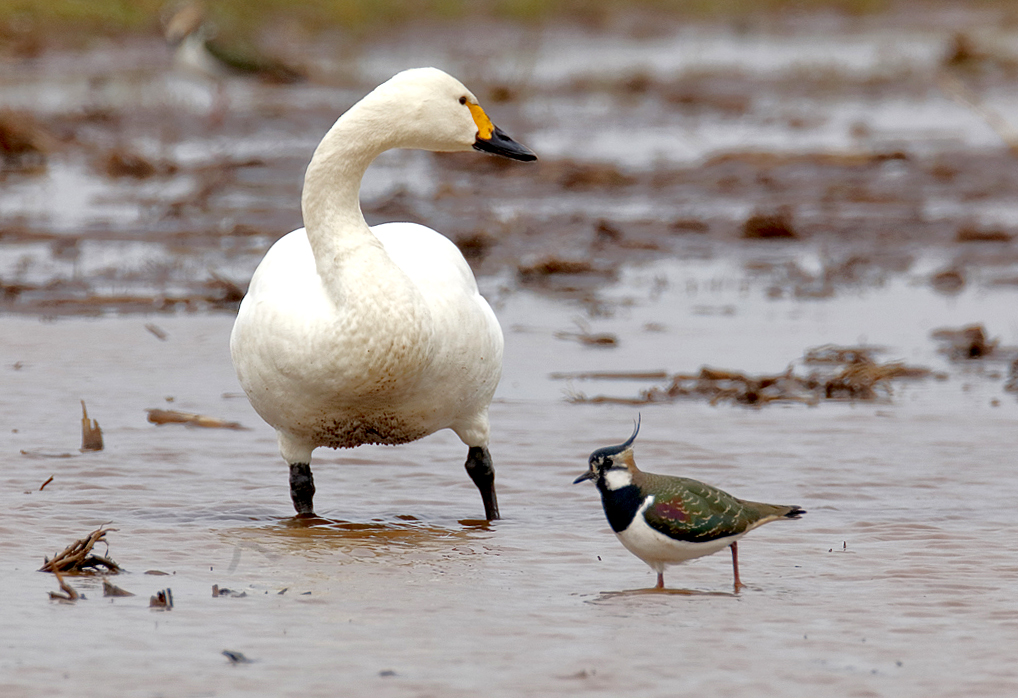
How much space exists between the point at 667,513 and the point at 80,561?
5.65 feet

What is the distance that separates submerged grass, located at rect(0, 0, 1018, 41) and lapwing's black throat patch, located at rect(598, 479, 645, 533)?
24990mm

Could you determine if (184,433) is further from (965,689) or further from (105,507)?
(965,689)

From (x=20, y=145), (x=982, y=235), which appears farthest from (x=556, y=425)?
(x=20, y=145)

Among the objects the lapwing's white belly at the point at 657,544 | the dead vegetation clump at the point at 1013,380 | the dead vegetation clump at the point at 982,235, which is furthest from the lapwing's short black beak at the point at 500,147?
the dead vegetation clump at the point at 982,235

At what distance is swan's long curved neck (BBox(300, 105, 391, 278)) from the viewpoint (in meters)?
5.63

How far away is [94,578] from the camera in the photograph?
4801mm

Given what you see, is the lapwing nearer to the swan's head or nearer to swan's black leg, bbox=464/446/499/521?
swan's black leg, bbox=464/446/499/521

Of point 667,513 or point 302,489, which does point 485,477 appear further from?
point 667,513

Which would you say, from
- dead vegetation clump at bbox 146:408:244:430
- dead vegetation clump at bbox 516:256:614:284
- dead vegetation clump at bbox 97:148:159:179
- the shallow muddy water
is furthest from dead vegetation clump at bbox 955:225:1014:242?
dead vegetation clump at bbox 97:148:159:179

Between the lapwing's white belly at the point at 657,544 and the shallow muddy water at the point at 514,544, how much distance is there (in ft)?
0.44

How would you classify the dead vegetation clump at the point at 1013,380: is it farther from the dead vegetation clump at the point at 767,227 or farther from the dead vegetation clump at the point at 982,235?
the dead vegetation clump at the point at 767,227

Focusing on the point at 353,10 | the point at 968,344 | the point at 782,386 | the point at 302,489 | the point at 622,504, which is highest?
the point at 353,10

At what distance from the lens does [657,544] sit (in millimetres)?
4730

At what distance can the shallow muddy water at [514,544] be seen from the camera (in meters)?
4.09
